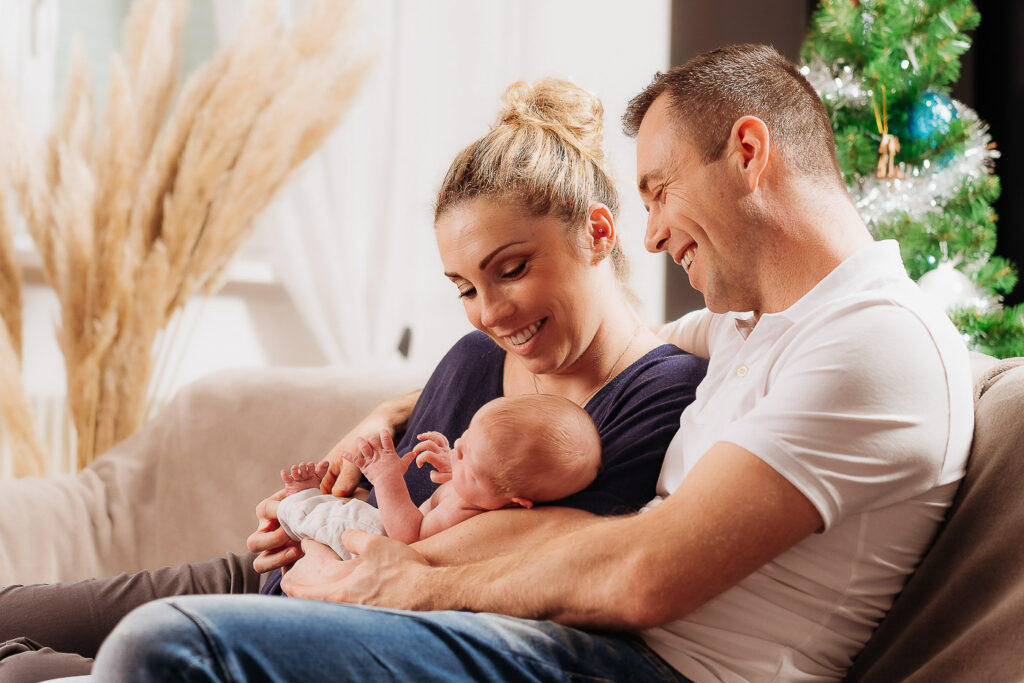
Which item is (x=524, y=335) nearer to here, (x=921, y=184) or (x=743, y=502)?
(x=743, y=502)

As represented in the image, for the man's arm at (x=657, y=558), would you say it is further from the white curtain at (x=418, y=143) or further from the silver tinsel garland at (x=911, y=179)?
the white curtain at (x=418, y=143)

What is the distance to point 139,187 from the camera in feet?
8.61

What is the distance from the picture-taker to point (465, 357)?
181 cm

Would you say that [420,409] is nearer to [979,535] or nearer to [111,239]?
[979,535]

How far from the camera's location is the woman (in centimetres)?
146

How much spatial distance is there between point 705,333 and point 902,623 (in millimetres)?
615

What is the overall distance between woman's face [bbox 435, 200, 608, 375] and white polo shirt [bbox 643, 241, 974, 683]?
1.11 ft

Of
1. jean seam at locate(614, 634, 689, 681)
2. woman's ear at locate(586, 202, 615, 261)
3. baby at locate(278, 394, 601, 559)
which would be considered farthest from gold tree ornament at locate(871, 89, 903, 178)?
jean seam at locate(614, 634, 689, 681)

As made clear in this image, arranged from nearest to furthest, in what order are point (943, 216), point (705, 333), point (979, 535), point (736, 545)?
point (736, 545), point (979, 535), point (705, 333), point (943, 216)

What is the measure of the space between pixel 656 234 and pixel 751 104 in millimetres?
232

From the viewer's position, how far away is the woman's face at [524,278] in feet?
4.97

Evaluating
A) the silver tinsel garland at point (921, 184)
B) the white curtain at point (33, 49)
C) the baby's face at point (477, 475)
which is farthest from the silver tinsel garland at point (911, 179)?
the white curtain at point (33, 49)

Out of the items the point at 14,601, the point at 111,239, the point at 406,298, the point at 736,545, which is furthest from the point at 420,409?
the point at 406,298

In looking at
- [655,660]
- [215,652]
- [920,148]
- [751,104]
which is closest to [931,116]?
[920,148]
